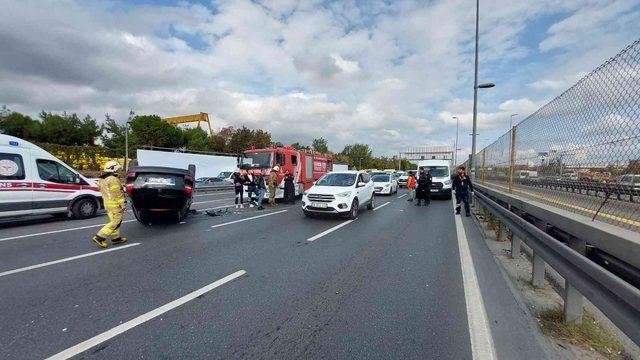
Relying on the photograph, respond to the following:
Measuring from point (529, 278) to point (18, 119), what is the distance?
69160mm

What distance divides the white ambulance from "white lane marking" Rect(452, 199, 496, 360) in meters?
10.8

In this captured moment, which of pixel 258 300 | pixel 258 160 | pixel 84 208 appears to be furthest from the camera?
pixel 258 160

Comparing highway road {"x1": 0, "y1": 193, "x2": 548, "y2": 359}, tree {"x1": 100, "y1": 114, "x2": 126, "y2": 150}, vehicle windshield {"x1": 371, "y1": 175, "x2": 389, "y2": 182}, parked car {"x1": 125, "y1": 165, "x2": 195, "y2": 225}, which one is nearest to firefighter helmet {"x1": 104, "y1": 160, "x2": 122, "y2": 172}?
highway road {"x1": 0, "y1": 193, "x2": 548, "y2": 359}

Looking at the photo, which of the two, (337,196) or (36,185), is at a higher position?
(36,185)

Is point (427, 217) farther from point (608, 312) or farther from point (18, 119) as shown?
point (18, 119)

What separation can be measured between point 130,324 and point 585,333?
4.42 metres

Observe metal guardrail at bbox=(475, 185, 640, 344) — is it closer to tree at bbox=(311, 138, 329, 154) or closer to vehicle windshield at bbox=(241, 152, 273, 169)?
vehicle windshield at bbox=(241, 152, 273, 169)

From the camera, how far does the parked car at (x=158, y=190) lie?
27.7 ft

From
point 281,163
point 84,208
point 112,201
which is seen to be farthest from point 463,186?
point 84,208

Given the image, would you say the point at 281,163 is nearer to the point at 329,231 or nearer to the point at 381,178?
the point at 329,231

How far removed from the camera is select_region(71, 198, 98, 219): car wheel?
995cm

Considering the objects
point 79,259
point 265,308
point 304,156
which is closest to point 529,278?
point 265,308

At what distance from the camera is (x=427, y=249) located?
6508mm

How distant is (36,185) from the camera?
9.03 meters
